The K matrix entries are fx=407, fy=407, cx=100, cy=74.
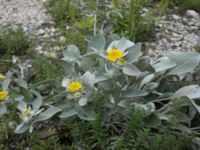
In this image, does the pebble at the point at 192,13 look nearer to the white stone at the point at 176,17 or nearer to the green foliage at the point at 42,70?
the white stone at the point at 176,17

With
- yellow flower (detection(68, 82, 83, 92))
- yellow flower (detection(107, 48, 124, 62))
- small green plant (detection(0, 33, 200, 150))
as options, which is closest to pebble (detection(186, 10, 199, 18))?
small green plant (detection(0, 33, 200, 150))

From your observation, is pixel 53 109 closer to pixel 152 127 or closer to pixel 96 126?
pixel 96 126

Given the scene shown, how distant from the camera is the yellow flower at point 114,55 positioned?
195 cm

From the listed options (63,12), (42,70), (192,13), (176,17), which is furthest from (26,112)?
(192,13)

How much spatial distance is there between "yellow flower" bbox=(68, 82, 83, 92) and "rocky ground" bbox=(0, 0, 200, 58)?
3.18 ft

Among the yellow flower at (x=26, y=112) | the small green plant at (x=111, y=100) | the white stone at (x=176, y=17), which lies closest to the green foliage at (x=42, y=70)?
the small green plant at (x=111, y=100)

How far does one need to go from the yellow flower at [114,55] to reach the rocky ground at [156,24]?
1.01 meters

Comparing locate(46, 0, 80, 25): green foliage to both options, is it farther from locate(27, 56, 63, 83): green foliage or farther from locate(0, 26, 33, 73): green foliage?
locate(27, 56, 63, 83): green foliage

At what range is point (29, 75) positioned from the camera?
267 centimetres

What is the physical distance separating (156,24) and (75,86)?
152cm

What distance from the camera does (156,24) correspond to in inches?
131

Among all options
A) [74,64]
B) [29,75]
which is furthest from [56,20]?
[74,64]

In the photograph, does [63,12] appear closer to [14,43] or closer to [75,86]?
[14,43]

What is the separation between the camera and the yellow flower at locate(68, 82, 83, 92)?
6.55 ft
